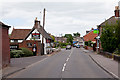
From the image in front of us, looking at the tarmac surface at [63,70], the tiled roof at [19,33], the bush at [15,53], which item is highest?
the tiled roof at [19,33]

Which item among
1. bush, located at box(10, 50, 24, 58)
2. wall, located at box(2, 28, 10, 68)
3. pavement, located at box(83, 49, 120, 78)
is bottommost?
pavement, located at box(83, 49, 120, 78)

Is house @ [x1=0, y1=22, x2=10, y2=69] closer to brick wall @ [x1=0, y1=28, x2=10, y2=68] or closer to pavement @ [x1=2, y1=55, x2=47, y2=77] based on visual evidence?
brick wall @ [x1=0, y1=28, x2=10, y2=68]

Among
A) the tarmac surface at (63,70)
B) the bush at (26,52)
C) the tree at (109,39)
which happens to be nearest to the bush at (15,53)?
the bush at (26,52)

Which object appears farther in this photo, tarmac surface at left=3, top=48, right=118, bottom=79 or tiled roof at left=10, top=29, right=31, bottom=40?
tiled roof at left=10, top=29, right=31, bottom=40

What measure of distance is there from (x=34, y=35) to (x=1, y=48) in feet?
108

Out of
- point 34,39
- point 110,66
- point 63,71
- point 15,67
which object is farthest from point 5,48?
point 34,39

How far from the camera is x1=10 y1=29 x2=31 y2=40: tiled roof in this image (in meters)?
64.0

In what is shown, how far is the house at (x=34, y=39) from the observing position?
38.1 meters

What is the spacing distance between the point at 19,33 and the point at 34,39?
20.6 metres

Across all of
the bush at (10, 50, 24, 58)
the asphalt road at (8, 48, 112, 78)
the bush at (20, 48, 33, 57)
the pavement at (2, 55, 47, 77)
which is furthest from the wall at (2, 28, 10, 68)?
the bush at (20, 48, 33, 57)

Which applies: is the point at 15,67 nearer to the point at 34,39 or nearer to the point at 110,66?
the point at 110,66

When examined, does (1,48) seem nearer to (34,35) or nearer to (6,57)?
(6,57)

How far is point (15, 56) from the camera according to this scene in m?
31.8

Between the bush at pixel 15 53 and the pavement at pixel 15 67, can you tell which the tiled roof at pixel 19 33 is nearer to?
the bush at pixel 15 53
